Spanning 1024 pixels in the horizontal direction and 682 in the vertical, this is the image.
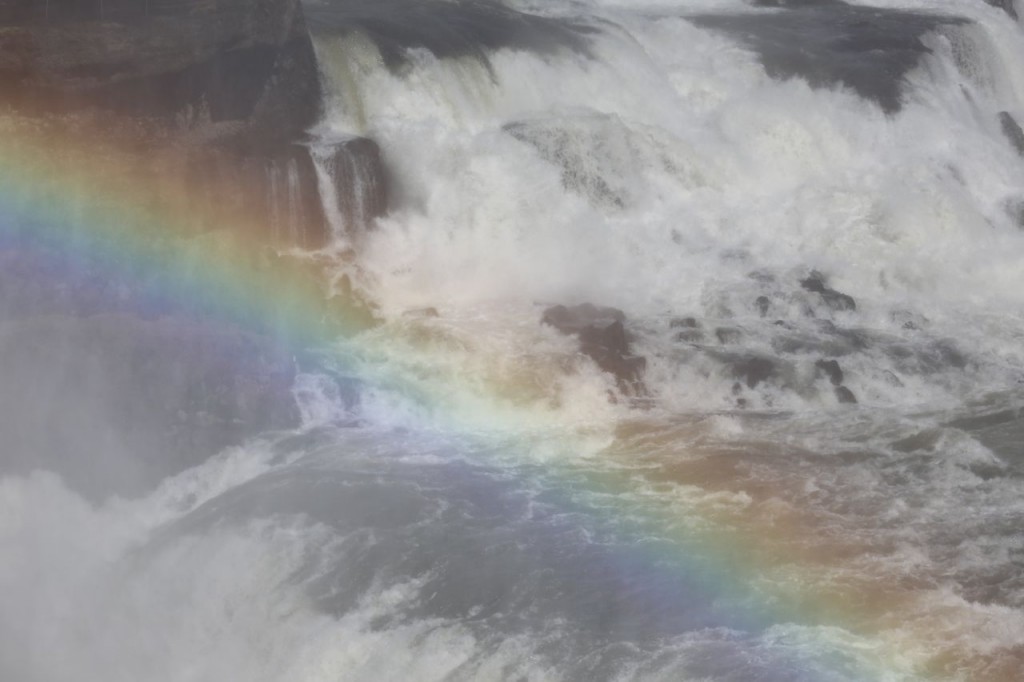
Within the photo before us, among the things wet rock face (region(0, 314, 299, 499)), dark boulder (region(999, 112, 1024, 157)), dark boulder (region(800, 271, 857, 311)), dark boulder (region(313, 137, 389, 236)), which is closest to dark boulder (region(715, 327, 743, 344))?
dark boulder (region(800, 271, 857, 311))

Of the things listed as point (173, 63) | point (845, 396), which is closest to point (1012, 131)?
point (845, 396)

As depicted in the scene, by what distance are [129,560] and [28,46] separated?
6.82 m

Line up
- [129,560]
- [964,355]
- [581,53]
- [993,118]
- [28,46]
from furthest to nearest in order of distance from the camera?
[993,118]
[581,53]
[964,355]
[28,46]
[129,560]

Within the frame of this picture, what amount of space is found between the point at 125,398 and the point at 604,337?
5.79m

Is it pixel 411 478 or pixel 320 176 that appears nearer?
pixel 411 478

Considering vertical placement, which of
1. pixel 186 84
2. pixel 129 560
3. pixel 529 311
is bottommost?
pixel 129 560

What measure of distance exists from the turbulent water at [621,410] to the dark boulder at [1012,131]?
0.10 m

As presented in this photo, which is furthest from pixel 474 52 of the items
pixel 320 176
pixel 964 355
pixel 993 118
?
pixel 993 118

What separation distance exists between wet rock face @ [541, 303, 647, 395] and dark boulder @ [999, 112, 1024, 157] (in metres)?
11.4

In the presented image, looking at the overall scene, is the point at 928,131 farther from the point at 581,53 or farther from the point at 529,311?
the point at 529,311

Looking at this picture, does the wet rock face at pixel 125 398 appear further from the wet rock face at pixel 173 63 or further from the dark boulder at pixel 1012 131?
the dark boulder at pixel 1012 131

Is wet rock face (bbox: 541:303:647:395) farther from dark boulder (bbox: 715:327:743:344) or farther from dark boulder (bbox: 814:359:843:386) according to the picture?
dark boulder (bbox: 814:359:843:386)

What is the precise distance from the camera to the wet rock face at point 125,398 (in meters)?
13.3

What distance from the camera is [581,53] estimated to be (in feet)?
72.2
